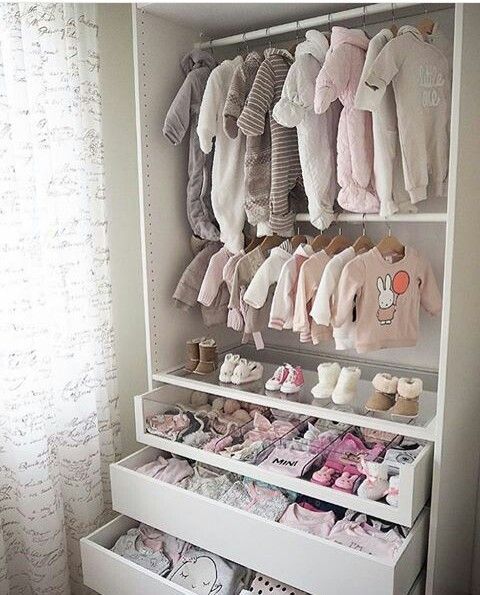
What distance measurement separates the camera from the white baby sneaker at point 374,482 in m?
1.49

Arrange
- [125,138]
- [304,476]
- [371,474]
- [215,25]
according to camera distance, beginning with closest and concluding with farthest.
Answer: [371,474] → [304,476] → [215,25] → [125,138]

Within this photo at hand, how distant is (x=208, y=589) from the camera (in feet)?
5.39

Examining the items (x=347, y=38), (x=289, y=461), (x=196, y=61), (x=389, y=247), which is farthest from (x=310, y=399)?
(x=196, y=61)

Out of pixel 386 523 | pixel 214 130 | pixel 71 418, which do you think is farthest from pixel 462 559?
pixel 214 130

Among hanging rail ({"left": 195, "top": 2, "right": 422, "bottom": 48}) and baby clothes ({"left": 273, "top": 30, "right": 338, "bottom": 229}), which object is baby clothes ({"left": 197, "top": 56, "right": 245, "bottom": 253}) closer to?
hanging rail ({"left": 195, "top": 2, "right": 422, "bottom": 48})

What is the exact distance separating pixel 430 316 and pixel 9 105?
1.52 metres

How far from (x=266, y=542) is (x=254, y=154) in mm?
1158

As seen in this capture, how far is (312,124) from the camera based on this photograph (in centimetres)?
165

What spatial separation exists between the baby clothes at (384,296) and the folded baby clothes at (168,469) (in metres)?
0.74

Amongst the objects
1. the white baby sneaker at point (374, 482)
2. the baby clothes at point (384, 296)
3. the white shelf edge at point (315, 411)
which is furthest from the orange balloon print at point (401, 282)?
the white baby sneaker at point (374, 482)

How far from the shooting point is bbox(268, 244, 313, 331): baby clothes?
67.5 inches

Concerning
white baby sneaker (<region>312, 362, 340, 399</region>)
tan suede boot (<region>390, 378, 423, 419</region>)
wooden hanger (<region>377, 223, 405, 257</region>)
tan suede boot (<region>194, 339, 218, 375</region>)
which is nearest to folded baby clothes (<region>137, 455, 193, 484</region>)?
tan suede boot (<region>194, 339, 218, 375</region>)

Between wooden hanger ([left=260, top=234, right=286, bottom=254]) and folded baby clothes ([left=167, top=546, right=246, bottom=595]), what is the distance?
1005 millimetres

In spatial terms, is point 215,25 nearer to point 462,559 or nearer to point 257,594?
point 257,594
